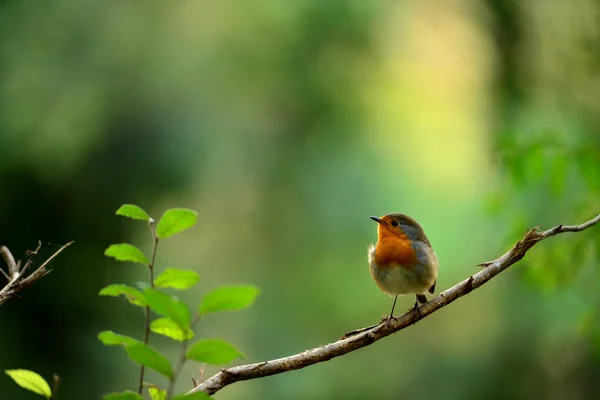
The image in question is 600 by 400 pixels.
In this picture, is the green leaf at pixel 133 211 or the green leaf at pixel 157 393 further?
the green leaf at pixel 157 393

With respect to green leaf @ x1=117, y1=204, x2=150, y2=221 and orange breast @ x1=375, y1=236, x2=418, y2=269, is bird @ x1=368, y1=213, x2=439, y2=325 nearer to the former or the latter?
orange breast @ x1=375, y1=236, x2=418, y2=269

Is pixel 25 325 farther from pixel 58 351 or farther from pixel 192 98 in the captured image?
pixel 192 98

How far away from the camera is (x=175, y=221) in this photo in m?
0.89

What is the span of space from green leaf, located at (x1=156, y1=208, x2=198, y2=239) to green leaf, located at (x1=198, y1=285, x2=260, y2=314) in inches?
6.4

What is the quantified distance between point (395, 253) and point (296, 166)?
4.61 meters

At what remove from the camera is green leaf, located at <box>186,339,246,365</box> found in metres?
0.74

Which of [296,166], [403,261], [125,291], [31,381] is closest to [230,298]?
[125,291]

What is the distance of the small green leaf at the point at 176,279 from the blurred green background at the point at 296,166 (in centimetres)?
319

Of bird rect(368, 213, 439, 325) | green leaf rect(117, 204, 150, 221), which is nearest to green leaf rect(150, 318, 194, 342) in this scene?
green leaf rect(117, 204, 150, 221)

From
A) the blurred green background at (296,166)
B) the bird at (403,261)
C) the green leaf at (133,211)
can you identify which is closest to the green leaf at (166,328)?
the green leaf at (133,211)

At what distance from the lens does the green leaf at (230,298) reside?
2.27 ft

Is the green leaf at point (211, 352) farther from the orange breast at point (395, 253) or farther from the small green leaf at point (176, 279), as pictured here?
the orange breast at point (395, 253)

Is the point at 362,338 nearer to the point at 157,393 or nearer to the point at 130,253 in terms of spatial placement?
the point at 157,393

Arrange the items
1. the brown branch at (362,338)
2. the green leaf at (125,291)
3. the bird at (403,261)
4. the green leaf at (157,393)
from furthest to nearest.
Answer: the bird at (403,261)
the brown branch at (362,338)
the green leaf at (157,393)
the green leaf at (125,291)
